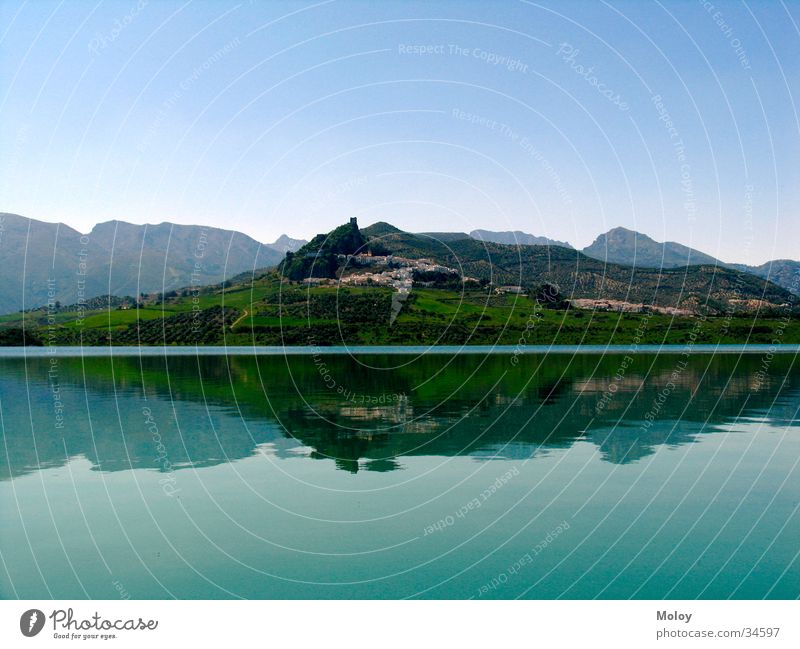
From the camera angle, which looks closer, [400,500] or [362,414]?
[400,500]

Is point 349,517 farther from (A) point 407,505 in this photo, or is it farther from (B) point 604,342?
(B) point 604,342

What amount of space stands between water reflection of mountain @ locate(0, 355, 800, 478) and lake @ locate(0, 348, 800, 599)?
0.31m

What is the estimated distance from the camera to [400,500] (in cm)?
2548

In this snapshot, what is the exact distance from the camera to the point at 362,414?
160 ft

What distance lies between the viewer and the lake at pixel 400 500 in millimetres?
18094

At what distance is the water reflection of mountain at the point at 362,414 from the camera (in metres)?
34.9

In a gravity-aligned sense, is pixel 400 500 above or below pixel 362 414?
below

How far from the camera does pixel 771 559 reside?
1964cm

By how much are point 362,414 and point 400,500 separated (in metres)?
23.5

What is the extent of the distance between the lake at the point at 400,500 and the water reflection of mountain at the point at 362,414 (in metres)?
0.31

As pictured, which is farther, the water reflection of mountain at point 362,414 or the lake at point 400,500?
the water reflection of mountain at point 362,414

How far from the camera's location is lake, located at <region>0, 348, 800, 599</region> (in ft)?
59.4

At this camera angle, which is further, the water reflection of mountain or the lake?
the water reflection of mountain
